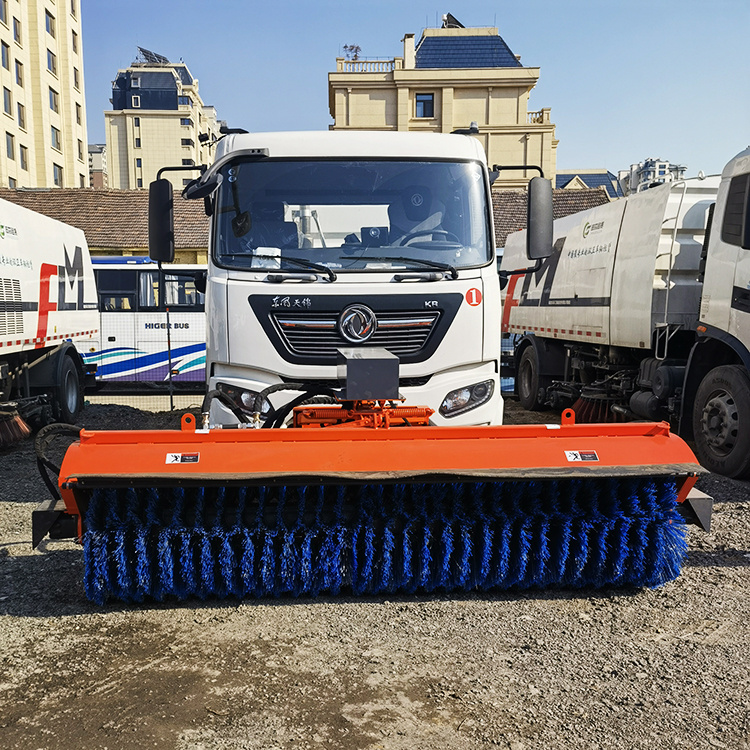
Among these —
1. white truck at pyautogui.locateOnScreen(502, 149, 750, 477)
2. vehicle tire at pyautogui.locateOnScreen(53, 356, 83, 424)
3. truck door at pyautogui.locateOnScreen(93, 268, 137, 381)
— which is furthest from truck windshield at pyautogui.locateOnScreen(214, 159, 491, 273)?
truck door at pyautogui.locateOnScreen(93, 268, 137, 381)

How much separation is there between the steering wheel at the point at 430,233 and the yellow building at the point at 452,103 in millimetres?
46126

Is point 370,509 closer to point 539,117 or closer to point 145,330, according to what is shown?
point 145,330

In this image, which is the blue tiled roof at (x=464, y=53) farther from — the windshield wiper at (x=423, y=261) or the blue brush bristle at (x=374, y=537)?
the blue brush bristle at (x=374, y=537)

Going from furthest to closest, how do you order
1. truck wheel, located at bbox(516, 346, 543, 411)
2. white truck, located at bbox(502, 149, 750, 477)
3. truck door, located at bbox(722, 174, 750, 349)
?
truck wheel, located at bbox(516, 346, 543, 411) < white truck, located at bbox(502, 149, 750, 477) < truck door, located at bbox(722, 174, 750, 349)

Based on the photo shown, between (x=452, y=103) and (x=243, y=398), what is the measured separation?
1946 inches

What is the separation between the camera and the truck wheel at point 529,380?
1131 cm

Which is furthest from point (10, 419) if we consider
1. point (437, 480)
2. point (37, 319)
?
point (437, 480)

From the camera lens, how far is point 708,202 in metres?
7.99

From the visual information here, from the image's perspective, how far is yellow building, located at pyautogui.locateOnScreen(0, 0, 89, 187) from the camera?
127ft

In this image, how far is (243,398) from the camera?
185 inches

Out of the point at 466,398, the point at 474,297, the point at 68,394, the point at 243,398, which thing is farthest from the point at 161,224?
the point at 68,394

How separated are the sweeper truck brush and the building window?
1985 inches

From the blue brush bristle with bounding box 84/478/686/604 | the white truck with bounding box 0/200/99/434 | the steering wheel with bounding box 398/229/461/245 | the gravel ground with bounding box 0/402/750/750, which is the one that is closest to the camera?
the gravel ground with bounding box 0/402/750/750

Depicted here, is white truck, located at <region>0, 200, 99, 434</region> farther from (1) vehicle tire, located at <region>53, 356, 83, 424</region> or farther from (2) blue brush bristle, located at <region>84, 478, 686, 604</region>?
(2) blue brush bristle, located at <region>84, 478, 686, 604</region>
